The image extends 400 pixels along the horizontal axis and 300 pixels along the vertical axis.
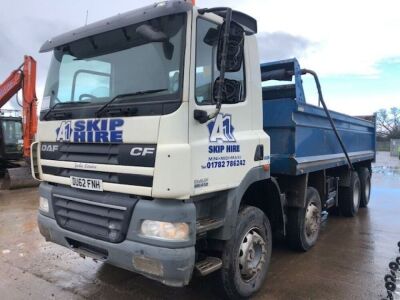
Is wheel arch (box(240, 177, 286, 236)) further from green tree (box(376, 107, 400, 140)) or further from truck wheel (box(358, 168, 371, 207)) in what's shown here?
green tree (box(376, 107, 400, 140))

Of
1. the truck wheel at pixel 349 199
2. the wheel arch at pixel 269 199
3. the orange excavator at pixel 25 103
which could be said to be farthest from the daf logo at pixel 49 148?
the orange excavator at pixel 25 103

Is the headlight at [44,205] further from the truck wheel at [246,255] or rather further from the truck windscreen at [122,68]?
the truck wheel at [246,255]

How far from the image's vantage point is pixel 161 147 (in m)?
2.92

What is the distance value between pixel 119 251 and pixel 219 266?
87 cm

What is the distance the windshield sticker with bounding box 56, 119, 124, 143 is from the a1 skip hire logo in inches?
29.0

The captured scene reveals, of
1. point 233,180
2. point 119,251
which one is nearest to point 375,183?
point 233,180

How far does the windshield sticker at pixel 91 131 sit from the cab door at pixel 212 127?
63 centimetres

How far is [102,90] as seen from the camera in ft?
11.4

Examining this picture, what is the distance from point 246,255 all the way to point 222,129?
123cm

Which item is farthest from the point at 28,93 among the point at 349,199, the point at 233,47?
the point at 233,47

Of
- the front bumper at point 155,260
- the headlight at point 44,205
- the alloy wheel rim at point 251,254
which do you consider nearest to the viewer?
the front bumper at point 155,260

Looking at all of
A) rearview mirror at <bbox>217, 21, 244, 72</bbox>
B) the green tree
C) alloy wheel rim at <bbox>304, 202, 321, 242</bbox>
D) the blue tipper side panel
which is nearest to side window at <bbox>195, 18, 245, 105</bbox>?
rearview mirror at <bbox>217, 21, 244, 72</bbox>

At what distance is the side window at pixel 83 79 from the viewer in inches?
137

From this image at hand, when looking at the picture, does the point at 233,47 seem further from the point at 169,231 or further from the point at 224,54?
the point at 169,231
